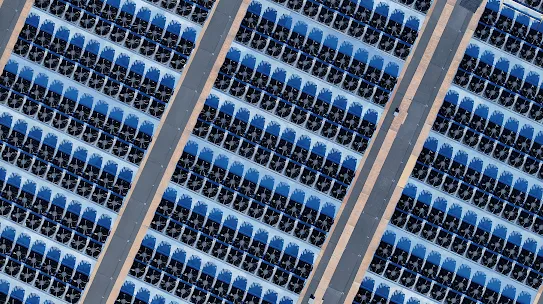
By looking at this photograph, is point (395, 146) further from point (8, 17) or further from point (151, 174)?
point (8, 17)

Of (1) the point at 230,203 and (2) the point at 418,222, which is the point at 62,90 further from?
(2) the point at 418,222

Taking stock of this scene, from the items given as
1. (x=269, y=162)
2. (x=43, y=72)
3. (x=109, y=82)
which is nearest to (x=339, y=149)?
(x=269, y=162)

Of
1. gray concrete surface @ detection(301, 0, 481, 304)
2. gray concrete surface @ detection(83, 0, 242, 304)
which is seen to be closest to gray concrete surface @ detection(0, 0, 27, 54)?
gray concrete surface @ detection(83, 0, 242, 304)

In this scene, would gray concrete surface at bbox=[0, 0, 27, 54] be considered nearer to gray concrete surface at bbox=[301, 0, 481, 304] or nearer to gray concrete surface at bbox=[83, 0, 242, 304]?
gray concrete surface at bbox=[83, 0, 242, 304]

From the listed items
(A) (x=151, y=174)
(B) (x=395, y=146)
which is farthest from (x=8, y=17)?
(B) (x=395, y=146)

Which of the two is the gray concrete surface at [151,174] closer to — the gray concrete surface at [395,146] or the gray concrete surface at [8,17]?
the gray concrete surface at [8,17]

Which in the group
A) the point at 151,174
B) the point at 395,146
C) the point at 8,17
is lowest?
the point at 151,174

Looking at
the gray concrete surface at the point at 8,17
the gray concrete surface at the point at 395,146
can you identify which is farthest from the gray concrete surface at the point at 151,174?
the gray concrete surface at the point at 395,146
